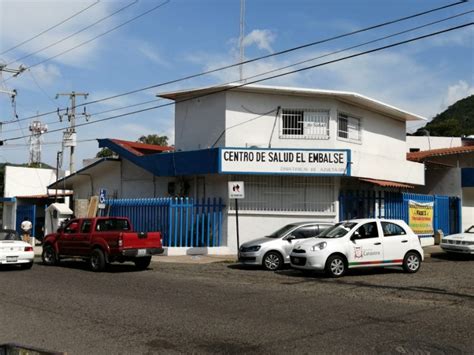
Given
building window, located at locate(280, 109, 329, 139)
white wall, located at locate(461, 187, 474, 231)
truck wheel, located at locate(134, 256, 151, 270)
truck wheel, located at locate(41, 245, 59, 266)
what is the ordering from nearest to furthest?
truck wheel, located at locate(134, 256, 151, 270), truck wheel, located at locate(41, 245, 59, 266), building window, located at locate(280, 109, 329, 139), white wall, located at locate(461, 187, 474, 231)

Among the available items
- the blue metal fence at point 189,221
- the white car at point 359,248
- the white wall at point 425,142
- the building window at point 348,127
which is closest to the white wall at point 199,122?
the blue metal fence at point 189,221

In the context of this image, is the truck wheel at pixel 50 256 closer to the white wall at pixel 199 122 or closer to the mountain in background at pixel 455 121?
the white wall at pixel 199 122

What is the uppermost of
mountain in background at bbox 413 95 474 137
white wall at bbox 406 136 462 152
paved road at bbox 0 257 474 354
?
mountain in background at bbox 413 95 474 137

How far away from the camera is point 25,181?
1582 inches

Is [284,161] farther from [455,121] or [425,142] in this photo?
[455,121]

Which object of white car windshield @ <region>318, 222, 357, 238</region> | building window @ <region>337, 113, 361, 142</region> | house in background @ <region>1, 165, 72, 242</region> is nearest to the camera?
white car windshield @ <region>318, 222, 357, 238</region>

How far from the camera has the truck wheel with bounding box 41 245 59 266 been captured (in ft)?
60.1

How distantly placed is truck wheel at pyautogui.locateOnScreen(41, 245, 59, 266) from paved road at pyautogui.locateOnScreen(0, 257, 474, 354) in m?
3.06

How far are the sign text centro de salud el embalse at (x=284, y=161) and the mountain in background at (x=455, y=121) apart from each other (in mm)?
42347

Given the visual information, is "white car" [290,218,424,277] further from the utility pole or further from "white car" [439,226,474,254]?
the utility pole

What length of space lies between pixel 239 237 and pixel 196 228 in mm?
1743

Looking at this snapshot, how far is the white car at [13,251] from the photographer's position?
15945 mm

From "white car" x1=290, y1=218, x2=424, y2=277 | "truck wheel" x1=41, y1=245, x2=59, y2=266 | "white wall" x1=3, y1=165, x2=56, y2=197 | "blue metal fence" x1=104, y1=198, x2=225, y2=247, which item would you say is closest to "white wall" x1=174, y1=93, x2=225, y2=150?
"blue metal fence" x1=104, y1=198, x2=225, y2=247

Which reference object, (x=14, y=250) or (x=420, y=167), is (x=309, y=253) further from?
(x=420, y=167)
